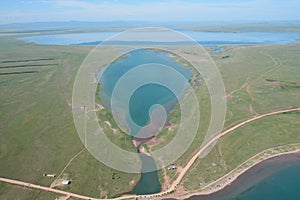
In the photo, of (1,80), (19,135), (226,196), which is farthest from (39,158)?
(1,80)

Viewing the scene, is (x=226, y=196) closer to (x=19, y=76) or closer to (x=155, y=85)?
(x=155, y=85)

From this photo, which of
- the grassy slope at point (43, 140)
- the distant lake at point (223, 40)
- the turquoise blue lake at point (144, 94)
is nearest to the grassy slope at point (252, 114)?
the turquoise blue lake at point (144, 94)

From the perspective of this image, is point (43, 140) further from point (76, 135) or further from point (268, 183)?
point (268, 183)

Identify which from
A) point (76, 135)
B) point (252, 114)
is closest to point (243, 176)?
point (252, 114)

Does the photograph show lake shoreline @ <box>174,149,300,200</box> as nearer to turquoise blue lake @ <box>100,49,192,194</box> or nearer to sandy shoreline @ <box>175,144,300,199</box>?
sandy shoreline @ <box>175,144,300,199</box>

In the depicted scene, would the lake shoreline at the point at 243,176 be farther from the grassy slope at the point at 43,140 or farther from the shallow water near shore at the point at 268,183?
the grassy slope at the point at 43,140

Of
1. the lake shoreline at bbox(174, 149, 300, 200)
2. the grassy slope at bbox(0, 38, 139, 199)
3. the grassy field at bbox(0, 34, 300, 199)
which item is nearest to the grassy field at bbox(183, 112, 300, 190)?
the grassy field at bbox(0, 34, 300, 199)
